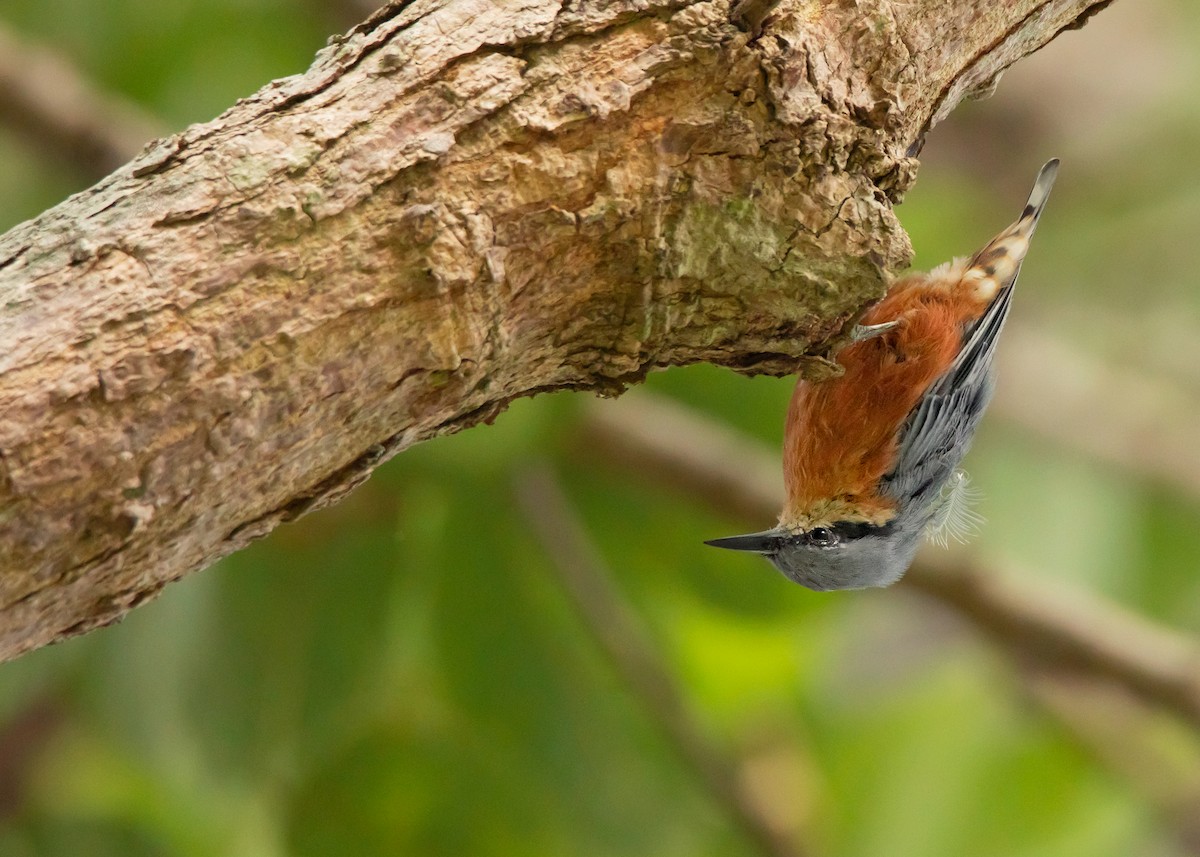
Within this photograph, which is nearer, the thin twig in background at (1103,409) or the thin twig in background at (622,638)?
the thin twig in background at (622,638)

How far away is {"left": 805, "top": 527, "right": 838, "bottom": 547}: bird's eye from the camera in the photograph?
3.45m

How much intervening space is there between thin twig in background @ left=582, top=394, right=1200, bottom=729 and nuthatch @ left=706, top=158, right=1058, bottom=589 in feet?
2.74

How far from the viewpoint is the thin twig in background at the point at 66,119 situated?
396 centimetres

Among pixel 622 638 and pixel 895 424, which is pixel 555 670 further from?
pixel 895 424

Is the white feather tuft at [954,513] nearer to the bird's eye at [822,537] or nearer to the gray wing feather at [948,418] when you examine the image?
the gray wing feather at [948,418]

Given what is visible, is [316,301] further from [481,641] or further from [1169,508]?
[1169,508]

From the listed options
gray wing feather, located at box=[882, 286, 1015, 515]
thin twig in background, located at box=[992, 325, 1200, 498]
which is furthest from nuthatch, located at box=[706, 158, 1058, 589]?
thin twig in background, located at box=[992, 325, 1200, 498]

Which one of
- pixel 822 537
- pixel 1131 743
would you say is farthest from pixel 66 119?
pixel 1131 743

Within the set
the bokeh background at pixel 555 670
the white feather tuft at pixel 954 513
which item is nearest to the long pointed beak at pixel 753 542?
the white feather tuft at pixel 954 513

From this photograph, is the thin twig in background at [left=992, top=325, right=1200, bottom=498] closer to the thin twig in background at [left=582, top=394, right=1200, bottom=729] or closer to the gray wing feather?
the thin twig in background at [left=582, top=394, right=1200, bottom=729]

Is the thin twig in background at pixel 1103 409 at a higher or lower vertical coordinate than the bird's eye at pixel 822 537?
lower

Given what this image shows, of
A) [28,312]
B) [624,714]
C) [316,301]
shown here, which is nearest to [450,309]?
[316,301]

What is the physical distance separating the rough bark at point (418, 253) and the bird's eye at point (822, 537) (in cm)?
141

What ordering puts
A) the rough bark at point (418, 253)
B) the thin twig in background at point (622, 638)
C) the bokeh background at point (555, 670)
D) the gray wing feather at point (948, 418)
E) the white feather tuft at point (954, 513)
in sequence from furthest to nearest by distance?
the thin twig in background at point (622, 638)
the bokeh background at point (555, 670)
the white feather tuft at point (954, 513)
the gray wing feather at point (948, 418)
the rough bark at point (418, 253)
